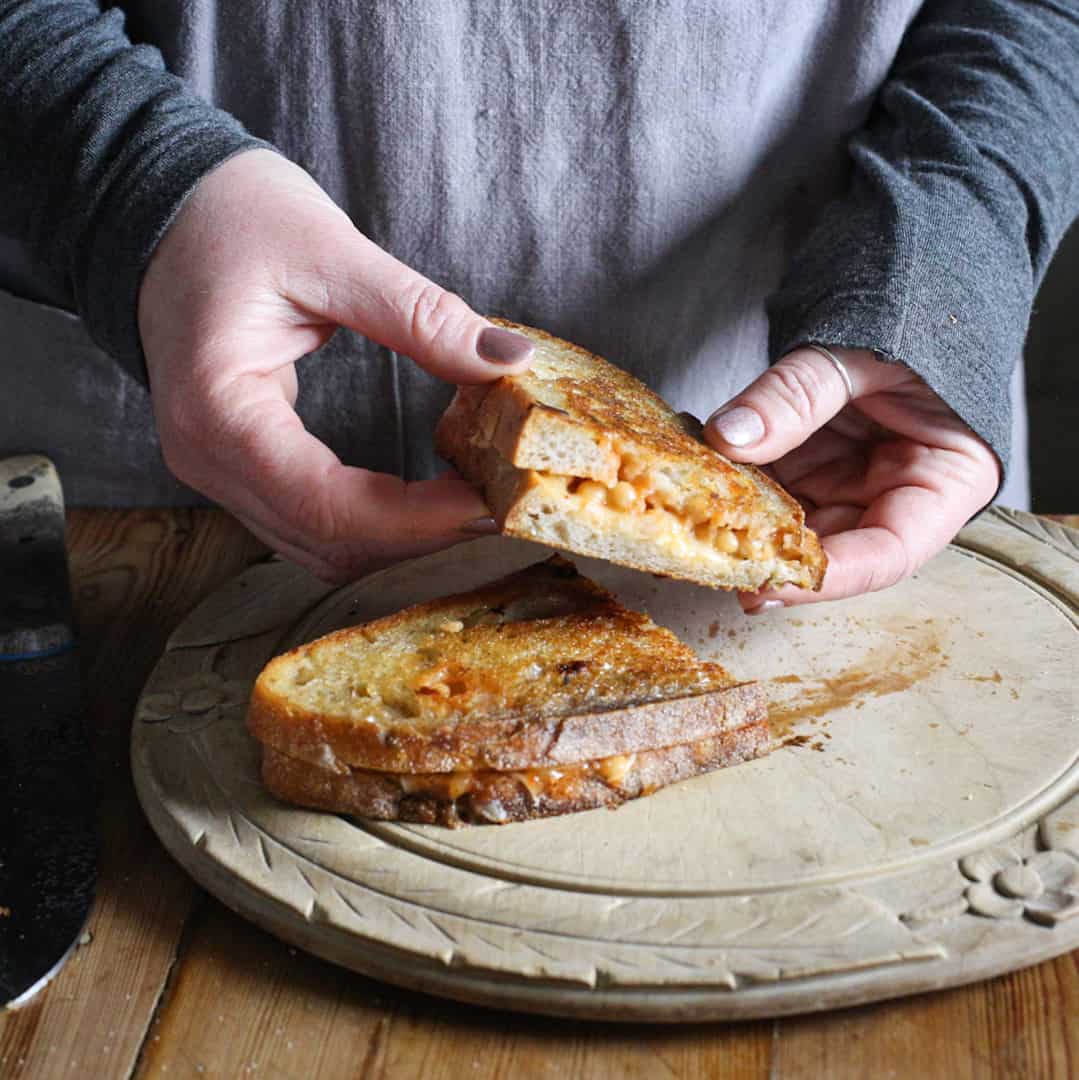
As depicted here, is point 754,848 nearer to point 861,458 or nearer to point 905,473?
point 905,473

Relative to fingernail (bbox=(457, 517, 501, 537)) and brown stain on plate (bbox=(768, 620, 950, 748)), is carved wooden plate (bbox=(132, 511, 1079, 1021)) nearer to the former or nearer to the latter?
brown stain on plate (bbox=(768, 620, 950, 748))

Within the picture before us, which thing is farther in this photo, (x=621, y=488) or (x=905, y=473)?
(x=905, y=473)

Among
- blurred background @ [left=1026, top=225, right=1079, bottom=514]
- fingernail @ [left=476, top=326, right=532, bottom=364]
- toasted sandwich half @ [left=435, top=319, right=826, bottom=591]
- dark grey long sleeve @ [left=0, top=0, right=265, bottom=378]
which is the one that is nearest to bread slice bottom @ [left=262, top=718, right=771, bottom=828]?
toasted sandwich half @ [left=435, top=319, right=826, bottom=591]

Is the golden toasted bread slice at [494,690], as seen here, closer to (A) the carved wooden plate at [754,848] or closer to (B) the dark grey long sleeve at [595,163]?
(A) the carved wooden plate at [754,848]

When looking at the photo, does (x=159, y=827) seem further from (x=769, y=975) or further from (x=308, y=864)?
(x=769, y=975)

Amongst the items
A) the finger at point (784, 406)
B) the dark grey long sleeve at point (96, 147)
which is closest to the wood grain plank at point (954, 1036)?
the finger at point (784, 406)

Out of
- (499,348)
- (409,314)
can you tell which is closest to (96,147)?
(409,314)
